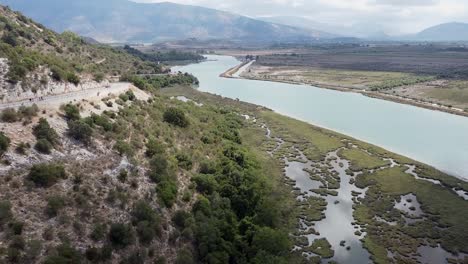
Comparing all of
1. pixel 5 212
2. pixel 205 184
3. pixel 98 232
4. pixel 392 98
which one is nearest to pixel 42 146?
pixel 5 212

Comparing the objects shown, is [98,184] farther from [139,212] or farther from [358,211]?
[358,211]

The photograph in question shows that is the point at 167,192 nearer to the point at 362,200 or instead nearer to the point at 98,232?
the point at 98,232

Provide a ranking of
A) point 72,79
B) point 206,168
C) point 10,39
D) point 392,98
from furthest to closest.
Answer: point 392,98
point 10,39
point 72,79
point 206,168

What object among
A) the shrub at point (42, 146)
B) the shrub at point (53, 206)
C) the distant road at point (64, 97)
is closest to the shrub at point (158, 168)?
the shrub at point (42, 146)

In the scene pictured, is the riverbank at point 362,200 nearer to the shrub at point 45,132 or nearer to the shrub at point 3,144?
the shrub at point 45,132

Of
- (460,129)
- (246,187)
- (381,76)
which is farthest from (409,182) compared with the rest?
(381,76)

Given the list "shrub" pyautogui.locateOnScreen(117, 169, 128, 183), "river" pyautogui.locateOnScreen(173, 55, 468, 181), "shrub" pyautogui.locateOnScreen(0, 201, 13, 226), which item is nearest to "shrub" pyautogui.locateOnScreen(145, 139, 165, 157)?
"shrub" pyautogui.locateOnScreen(117, 169, 128, 183)

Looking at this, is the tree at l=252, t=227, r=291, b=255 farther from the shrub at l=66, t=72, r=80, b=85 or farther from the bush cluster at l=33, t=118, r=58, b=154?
the shrub at l=66, t=72, r=80, b=85
